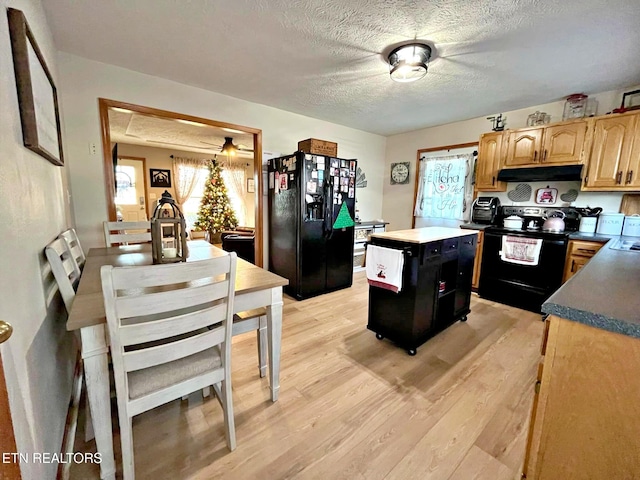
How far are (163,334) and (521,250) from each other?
11.3 ft

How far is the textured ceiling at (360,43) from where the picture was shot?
1.66 metres

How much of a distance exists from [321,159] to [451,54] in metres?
1.54

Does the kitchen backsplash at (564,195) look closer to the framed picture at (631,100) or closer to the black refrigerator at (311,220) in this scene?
the framed picture at (631,100)

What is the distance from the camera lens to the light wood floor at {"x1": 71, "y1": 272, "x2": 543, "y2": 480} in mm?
1233

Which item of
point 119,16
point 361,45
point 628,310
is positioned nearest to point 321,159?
point 361,45

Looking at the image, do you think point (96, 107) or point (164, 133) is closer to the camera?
point (96, 107)

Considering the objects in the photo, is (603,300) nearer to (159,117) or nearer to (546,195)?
(546,195)

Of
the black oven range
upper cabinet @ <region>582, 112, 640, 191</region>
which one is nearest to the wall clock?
the black oven range

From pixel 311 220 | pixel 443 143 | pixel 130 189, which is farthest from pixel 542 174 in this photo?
pixel 130 189

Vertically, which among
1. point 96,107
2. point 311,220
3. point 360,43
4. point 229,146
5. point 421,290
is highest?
point 360,43

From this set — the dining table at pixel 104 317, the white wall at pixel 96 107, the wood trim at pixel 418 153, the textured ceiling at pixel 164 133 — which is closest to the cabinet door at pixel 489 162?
the wood trim at pixel 418 153

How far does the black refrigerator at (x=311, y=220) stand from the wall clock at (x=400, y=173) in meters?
1.69

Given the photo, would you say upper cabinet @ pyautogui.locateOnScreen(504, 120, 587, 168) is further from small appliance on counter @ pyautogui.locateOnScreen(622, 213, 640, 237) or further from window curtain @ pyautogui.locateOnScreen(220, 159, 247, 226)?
window curtain @ pyautogui.locateOnScreen(220, 159, 247, 226)

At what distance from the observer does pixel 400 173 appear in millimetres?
4820
